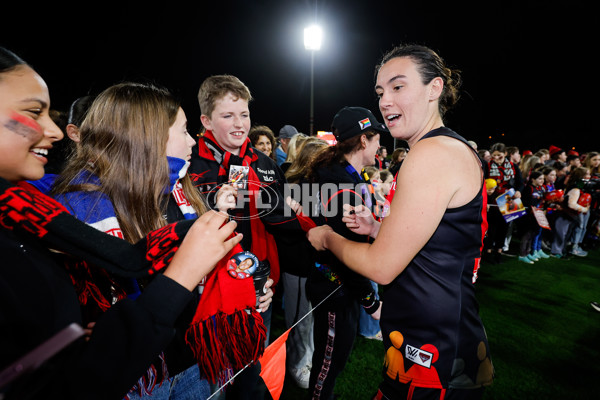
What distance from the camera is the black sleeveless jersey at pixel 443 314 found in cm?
138

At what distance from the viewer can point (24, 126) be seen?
2.81 feet

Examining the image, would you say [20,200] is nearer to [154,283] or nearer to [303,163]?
[154,283]

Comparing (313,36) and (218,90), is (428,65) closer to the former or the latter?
(218,90)

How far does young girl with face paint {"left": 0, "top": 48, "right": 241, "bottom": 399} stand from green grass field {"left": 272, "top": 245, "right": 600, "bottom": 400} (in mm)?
2634

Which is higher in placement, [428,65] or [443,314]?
[428,65]

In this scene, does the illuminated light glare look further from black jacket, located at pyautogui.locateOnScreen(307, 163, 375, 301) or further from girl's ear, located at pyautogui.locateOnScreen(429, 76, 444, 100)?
girl's ear, located at pyautogui.locateOnScreen(429, 76, 444, 100)

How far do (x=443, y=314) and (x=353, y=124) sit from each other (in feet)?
5.81

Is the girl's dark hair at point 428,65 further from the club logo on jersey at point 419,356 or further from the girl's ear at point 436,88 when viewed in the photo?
the club logo on jersey at point 419,356

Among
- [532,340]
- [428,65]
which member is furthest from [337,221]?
[532,340]

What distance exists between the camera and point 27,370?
0.52 metres

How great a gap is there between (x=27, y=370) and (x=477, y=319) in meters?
1.76

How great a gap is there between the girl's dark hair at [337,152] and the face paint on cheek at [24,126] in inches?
76.3

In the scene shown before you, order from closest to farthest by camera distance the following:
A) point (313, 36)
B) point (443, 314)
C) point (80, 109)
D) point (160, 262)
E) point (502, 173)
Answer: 1. point (160, 262)
2. point (443, 314)
3. point (80, 109)
4. point (502, 173)
5. point (313, 36)

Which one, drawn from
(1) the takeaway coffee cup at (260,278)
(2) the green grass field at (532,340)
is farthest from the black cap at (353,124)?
(2) the green grass field at (532,340)
